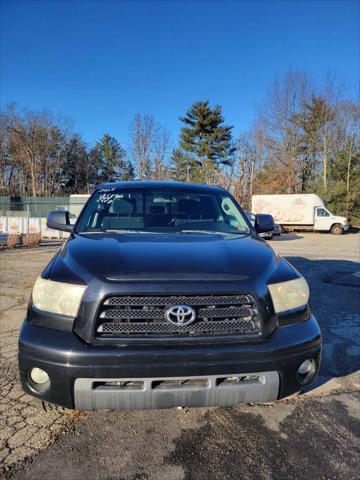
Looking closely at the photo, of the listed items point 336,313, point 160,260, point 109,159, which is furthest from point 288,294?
point 109,159

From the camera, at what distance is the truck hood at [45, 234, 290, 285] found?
6.81 feet

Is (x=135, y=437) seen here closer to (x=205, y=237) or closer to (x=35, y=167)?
(x=205, y=237)

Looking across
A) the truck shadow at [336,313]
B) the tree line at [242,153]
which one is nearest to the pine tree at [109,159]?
the tree line at [242,153]

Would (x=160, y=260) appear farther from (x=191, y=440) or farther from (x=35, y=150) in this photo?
(x=35, y=150)

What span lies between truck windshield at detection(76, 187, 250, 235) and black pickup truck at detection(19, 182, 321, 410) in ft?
3.13

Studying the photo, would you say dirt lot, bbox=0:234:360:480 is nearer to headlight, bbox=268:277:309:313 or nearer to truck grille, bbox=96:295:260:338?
truck grille, bbox=96:295:260:338

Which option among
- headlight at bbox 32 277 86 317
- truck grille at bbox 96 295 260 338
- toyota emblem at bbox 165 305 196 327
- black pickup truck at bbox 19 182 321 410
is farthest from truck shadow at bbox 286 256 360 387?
headlight at bbox 32 277 86 317

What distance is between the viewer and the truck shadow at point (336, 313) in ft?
11.5

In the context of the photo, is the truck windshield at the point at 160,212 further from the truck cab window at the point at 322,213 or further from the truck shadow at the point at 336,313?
the truck cab window at the point at 322,213

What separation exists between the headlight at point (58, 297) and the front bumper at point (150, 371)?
0.44 feet

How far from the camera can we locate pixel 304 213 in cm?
2588

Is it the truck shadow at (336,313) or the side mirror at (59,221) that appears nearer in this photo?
the truck shadow at (336,313)

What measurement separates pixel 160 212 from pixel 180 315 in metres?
1.73

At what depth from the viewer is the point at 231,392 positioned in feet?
6.58
